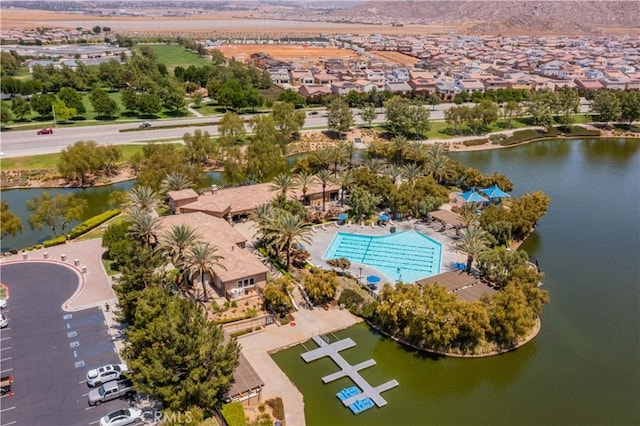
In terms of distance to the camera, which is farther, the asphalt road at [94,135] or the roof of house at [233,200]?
the asphalt road at [94,135]

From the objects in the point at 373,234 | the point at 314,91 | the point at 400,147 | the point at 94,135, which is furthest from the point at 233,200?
the point at 314,91

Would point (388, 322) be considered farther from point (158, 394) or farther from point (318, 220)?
point (318, 220)

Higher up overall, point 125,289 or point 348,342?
point 125,289

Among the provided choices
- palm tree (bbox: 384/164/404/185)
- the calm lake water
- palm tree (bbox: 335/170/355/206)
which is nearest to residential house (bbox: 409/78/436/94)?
palm tree (bbox: 384/164/404/185)

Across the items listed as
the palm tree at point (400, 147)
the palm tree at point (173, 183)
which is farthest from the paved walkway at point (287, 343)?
the palm tree at point (400, 147)

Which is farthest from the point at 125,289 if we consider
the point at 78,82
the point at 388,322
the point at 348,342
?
the point at 78,82

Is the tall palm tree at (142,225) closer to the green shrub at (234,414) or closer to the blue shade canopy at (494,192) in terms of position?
the green shrub at (234,414)

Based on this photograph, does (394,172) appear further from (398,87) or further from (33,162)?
(398,87)
